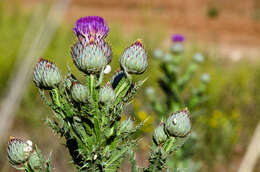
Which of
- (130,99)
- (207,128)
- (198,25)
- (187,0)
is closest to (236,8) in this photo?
(187,0)

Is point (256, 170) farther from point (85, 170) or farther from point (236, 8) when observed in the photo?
point (236, 8)

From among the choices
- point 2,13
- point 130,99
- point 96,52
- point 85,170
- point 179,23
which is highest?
point 179,23

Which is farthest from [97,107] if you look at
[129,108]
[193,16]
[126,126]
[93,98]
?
[193,16]

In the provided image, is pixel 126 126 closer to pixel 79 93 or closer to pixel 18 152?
pixel 79 93

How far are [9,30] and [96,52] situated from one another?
33.0 ft

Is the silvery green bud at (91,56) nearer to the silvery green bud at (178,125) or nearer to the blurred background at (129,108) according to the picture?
the blurred background at (129,108)

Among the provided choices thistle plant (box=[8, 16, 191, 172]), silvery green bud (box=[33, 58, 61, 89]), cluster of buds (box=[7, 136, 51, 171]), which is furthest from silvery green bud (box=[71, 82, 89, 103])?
cluster of buds (box=[7, 136, 51, 171])

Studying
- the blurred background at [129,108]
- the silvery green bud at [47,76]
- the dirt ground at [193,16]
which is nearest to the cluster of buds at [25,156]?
the blurred background at [129,108]

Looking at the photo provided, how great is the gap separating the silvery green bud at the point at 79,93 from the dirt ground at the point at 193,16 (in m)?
18.0

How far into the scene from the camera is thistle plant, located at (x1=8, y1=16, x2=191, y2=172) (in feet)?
4.34

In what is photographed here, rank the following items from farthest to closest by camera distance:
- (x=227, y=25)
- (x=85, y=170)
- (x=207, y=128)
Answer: (x=227, y=25), (x=207, y=128), (x=85, y=170)

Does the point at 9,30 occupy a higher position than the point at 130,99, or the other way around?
the point at 9,30

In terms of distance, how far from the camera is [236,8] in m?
31.6

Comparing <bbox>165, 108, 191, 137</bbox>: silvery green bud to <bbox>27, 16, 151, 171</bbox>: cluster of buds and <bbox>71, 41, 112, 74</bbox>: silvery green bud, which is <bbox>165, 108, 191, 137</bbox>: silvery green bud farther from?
<bbox>71, 41, 112, 74</bbox>: silvery green bud
